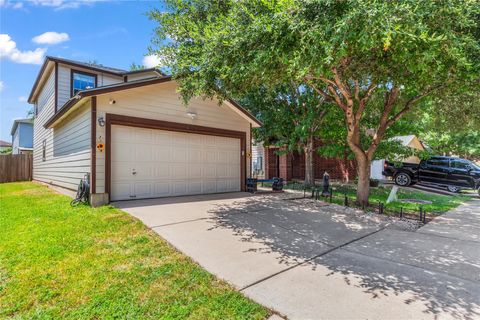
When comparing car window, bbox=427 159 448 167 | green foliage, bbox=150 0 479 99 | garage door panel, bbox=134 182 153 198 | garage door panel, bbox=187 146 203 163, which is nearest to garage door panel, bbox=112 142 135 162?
garage door panel, bbox=134 182 153 198

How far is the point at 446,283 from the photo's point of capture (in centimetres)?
307

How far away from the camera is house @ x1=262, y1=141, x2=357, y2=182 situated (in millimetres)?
15930

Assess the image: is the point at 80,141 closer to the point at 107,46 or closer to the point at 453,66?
the point at 107,46

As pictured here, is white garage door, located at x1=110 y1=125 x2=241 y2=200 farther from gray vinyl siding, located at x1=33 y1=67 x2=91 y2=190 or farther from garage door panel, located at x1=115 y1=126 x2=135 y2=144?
gray vinyl siding, located at x1=33 y1=67 x2=91 y2=190

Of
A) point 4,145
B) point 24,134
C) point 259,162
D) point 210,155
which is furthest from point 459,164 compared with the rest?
point 4,145

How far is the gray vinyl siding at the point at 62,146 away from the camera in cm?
788

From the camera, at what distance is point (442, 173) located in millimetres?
12703

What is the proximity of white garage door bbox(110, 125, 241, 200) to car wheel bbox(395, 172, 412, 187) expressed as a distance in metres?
9.68

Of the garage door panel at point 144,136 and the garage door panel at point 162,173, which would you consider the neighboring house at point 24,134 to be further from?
the garage door panel at point 162,173

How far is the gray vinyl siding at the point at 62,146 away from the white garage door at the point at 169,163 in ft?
3.18

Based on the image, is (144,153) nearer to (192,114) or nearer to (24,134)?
(192,114)

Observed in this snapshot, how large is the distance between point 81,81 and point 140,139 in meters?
7.06

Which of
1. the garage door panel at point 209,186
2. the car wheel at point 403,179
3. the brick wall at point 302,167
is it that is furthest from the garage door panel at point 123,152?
the car wheel at point 403,179

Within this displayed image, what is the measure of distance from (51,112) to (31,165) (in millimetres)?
7400
